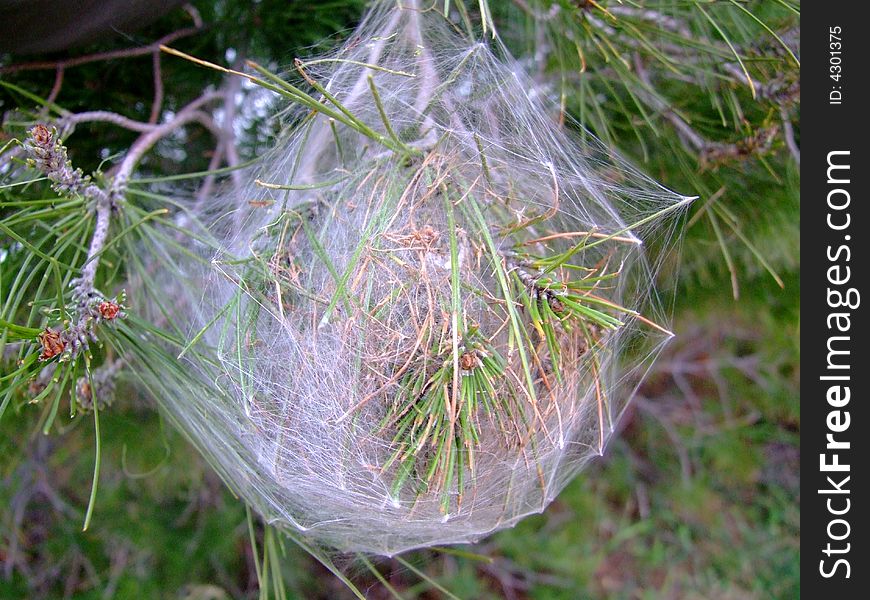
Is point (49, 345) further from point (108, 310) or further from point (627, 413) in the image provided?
point (627, 413)

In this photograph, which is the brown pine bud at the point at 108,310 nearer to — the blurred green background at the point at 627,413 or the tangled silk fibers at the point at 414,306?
the tangled silk fibers at the point at 414,306

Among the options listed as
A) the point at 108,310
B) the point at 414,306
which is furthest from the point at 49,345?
the point at 414,306

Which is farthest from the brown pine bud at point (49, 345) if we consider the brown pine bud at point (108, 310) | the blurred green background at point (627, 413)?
the blurred green background at point (627, 413)

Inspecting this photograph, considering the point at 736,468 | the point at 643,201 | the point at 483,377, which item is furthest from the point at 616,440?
the point at 483,377

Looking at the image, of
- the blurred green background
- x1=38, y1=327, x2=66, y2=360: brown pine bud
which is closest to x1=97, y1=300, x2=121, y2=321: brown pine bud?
x1=38, y1=327, x2=66, y2=360: brown pine bud

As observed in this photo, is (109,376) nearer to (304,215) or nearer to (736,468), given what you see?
(304,215)
